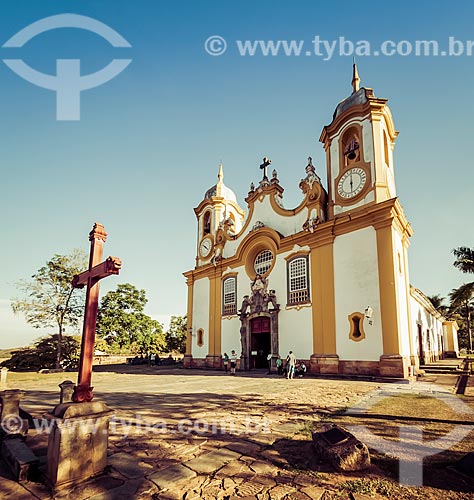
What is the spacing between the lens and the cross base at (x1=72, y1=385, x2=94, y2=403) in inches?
154

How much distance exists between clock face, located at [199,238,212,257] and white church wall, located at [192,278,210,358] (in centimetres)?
219

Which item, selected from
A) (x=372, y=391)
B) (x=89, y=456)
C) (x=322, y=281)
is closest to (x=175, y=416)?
(x=89, y=456)

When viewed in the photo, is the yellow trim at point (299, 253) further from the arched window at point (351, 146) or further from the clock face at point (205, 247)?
the clock face at point (205, 247)

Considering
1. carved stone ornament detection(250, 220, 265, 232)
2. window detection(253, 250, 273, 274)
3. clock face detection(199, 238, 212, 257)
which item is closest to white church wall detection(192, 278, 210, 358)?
clock face detection(199, 238, 212, 257)

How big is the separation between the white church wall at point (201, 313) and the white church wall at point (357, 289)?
10986mm

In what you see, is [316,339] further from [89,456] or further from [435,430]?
[89,456]

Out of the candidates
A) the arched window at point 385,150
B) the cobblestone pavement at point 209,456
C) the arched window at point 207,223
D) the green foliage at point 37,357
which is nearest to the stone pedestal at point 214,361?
the arched window at point 207,223

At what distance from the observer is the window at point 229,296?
2247cm

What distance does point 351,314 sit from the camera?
15.3m

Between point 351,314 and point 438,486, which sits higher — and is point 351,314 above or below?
above

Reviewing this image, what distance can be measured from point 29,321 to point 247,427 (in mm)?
23849

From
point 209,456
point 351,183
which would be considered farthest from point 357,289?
point 209,456

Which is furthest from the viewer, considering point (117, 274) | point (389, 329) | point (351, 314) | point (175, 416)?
point (351, 314)

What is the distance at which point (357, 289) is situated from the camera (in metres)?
15.3
